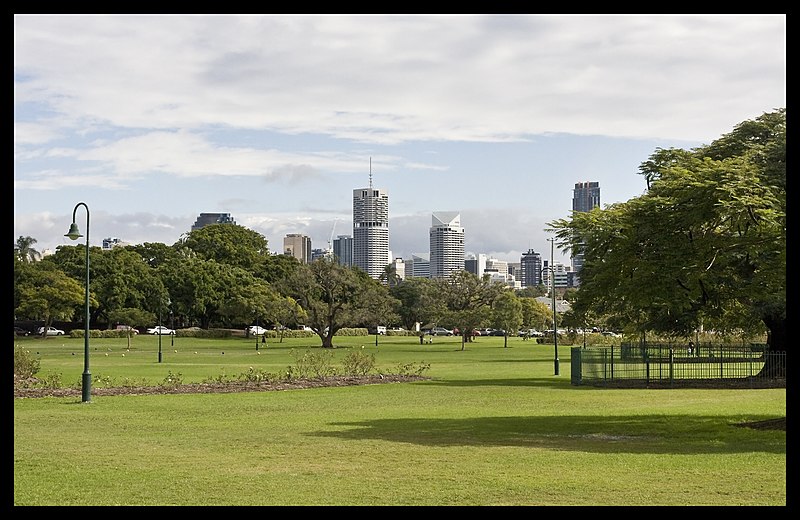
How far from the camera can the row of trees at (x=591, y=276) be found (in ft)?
74.0

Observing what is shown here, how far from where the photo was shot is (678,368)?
147 ft

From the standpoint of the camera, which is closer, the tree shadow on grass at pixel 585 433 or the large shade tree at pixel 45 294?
the tree shadow on grass at pixel 585 433

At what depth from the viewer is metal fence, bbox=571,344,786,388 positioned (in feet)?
131

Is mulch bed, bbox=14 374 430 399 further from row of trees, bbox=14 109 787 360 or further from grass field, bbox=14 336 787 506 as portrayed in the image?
row of trees, bbox=14 109 787 360

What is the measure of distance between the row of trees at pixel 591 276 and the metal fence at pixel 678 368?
1421 mm

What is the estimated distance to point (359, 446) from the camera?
19766mm

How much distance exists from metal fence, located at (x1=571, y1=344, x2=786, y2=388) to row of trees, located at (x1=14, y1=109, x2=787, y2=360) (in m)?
1.42

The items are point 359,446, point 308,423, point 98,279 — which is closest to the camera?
point 359,446

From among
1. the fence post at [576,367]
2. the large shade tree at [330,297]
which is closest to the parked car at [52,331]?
the large shade tree at [330,297]

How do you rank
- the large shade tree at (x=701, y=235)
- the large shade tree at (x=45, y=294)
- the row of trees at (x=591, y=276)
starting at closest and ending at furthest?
the large shade tree at (x=701, y=235)
the row of trees at (x=591, y=276)
the large shade tree at (x=45, y=294)

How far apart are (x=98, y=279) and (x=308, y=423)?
86183mm

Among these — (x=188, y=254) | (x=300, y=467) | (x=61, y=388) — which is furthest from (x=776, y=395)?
(x=188, y=254)

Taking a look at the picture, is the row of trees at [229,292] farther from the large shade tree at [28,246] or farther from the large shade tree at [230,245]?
the large shade tree at [28,246]
